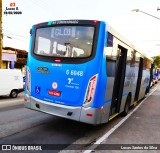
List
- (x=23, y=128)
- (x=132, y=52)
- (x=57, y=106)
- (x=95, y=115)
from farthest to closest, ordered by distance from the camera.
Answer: (x=132, y=52)
(x=23, y=128)
(x=57, y=106)
(x=95, y=115)

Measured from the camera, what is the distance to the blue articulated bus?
657 cm

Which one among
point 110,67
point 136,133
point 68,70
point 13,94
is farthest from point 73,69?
point 13,94

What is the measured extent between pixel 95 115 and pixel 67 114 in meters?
0.83

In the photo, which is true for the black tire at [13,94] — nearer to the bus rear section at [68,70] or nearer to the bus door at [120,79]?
the bus rear section at [68,70]

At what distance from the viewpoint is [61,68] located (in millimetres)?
6984

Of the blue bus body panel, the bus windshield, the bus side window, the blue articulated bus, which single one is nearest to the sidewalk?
the blue articulated bus

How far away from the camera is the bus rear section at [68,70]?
6.56 meters

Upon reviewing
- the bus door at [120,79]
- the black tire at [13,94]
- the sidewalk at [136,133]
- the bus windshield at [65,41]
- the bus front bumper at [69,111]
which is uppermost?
the bus windshield at [65,41]

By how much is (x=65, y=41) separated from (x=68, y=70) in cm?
89

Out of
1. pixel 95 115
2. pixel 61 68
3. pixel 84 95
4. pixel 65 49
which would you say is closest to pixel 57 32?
pixel 65 49

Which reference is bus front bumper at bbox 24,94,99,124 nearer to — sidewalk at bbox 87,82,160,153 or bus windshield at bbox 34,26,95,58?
sidewalk at bbox 87,82,160,153

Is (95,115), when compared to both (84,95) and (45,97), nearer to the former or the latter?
(84,95)

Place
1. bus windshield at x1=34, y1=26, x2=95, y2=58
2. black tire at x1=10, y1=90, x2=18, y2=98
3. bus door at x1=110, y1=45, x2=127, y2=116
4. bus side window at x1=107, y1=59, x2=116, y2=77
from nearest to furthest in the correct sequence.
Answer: bus windshield at x1=34, y1=26, x2=95, y2=58
bus side window at x1=107, y1=59, x2=116, y2=77
bus door at x1=110, y1=45, x2=127, y2=116
black tire at x1=10, y1=90, x2=18, y2=98

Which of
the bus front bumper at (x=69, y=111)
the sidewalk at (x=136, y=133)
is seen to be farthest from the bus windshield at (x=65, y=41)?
the sidewalk at (x=136, y=133)
